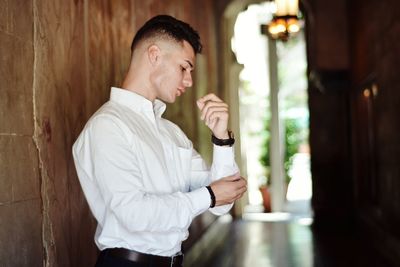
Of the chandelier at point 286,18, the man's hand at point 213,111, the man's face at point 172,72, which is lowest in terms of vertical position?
the man's hand at point 213,111

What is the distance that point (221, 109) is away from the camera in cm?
183

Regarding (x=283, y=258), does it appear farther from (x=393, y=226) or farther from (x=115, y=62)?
(x=115, y=62)

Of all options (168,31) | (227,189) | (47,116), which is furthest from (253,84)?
(227,189)

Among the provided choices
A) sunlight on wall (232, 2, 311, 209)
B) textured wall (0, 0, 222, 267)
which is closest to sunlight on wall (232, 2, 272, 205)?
sunlight on wall (232, 2, 311, 209)

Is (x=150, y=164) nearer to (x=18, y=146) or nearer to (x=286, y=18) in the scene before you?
(x=18, y=146)

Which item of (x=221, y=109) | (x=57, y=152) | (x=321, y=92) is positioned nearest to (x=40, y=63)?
(x=57, y=152)

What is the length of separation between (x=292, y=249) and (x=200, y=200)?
5.12 m

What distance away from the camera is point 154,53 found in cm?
183

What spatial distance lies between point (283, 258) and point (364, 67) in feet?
10.7

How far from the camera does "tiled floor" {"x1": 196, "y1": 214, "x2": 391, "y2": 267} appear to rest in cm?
561

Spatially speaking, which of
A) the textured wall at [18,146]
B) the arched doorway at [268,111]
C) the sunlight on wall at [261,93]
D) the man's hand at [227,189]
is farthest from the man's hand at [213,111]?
the sunlight on wall at [261,93]

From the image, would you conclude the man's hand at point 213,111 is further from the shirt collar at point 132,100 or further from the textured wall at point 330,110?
the textured wall at point 330,110

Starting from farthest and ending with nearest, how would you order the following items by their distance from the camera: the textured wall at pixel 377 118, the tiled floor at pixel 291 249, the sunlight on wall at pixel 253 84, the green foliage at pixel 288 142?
the sunlight on wall at pixel 253 84 < the green foliage at pixel 288 142 < the tiled floor at pixel 291 249 < the textured wall at pixel 377 118

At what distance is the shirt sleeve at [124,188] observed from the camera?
Result: 1.51m
